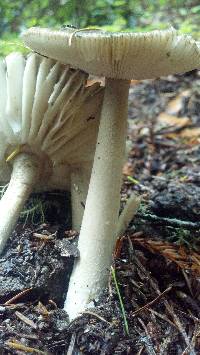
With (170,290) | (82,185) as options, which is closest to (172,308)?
(170,290)

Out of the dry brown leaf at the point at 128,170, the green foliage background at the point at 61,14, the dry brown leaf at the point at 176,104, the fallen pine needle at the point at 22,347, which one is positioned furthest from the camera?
the dry brown leaf at the point at 176,104

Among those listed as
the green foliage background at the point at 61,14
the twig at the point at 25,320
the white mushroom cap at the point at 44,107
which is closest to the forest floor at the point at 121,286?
the twig at the point at 25,320

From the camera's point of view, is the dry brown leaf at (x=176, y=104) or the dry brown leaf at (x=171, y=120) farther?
the dry brown leaf at (x=176, y=104)

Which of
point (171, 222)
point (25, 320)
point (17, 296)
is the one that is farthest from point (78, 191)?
point (25, 320)

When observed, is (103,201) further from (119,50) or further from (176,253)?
(119,50)

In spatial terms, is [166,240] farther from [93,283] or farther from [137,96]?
[137,96]

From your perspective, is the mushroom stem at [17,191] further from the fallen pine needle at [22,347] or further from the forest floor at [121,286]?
the fallen pine needle at [22,347]

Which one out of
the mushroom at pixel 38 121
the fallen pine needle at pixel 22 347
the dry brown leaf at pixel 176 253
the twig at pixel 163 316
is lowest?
the fallen pine needle at pixel 22 347
